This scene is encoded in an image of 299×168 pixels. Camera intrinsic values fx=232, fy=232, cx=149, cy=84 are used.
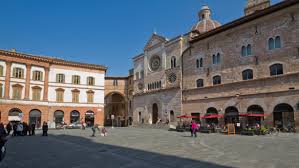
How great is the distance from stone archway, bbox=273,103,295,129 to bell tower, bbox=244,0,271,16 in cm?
2586

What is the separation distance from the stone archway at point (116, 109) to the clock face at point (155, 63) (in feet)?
55.0

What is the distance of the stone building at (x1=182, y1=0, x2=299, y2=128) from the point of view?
82.4ft

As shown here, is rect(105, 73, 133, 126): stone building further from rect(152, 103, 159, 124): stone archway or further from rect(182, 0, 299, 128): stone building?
rect(182, 0, 299, 128): stone building

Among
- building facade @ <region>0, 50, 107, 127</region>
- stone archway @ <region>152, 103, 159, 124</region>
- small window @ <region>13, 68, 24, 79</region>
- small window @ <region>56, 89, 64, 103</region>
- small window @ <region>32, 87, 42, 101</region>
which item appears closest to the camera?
building facade @ <region>0, 50, 107, 127</region>

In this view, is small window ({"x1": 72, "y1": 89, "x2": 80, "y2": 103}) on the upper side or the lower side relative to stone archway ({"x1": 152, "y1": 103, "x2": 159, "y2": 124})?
upper

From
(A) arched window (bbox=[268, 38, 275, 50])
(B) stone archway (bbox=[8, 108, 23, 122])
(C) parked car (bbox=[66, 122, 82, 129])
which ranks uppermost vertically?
(A) arched window (bbox=[268, 38, 275, 50])

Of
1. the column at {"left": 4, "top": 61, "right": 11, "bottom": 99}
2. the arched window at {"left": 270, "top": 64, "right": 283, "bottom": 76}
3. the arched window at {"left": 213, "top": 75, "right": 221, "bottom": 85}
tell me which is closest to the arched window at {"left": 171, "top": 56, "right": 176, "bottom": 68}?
the arched window at {"left": 213, "top": 75, "right": 221, "bottom": 85}

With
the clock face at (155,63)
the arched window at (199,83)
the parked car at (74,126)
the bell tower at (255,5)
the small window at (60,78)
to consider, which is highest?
the bell tower at (255,5)

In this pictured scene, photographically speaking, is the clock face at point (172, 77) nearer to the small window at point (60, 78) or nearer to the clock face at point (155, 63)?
the clock face at point (155, 63)

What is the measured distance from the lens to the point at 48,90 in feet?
133

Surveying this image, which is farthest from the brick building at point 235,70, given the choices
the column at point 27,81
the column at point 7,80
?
the column at point 7,80

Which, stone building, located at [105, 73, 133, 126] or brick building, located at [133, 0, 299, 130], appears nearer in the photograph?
brick building, located at [133, 0, 299, 130]

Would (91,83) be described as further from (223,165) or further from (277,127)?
(223,165)

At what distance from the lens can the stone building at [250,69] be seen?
2512 cm
